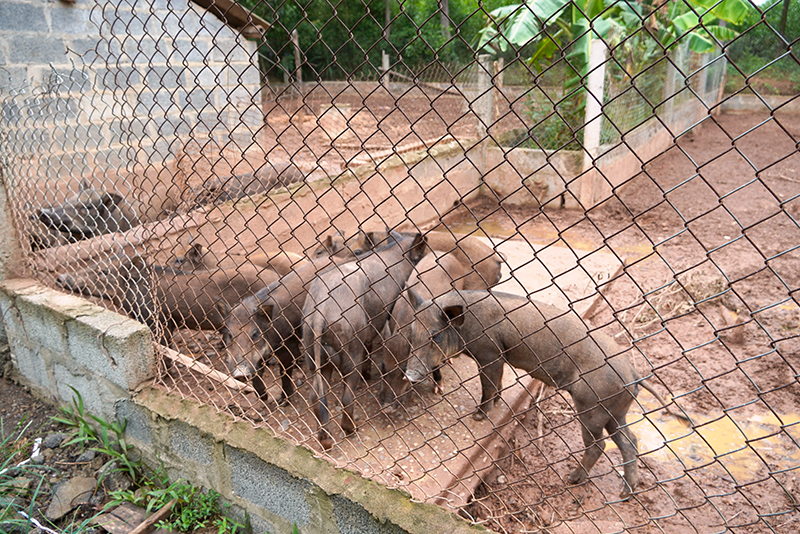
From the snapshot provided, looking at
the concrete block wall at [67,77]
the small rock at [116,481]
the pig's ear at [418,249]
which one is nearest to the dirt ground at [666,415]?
the small rock at [116,481]

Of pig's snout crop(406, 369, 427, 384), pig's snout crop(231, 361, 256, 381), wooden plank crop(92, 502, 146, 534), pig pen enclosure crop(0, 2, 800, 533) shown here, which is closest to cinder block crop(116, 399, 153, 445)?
pig pen enclosure crop(0, 2, 800, 533)

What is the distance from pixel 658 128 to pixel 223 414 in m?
10.9

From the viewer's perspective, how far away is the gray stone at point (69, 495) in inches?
115

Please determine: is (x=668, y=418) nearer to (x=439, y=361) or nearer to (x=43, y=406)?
(x=439, y=361)

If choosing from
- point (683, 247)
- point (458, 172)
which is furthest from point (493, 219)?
point (683, 247)

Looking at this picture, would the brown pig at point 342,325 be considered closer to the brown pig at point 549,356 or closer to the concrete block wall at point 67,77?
the brown pig at point 549,356

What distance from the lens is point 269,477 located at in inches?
100

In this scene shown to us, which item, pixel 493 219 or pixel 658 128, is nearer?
pixel 493 219

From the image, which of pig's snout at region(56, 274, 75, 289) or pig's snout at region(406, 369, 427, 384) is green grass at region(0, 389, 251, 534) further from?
pig's snout at region(406, 369, 427, 384)

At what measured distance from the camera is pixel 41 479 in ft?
10.3

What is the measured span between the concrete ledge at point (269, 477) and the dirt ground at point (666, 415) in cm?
14

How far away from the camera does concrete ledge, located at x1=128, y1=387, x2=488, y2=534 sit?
2172 millimetres

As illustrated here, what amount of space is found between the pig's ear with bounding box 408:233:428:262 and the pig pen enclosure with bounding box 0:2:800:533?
0.03 metres

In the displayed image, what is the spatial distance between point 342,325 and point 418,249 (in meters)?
1.29
